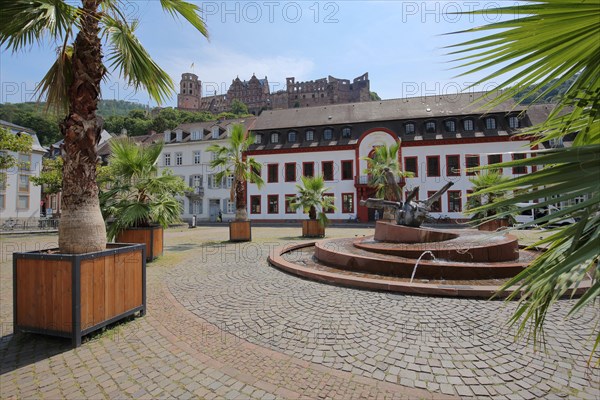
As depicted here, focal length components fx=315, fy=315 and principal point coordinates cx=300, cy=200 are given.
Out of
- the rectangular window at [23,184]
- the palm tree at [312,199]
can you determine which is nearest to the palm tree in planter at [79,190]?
the palm tree at [312,199]

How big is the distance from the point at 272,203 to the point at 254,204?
2.25 m

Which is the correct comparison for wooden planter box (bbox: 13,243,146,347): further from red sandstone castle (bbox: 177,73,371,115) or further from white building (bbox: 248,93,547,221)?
red sandstone castle (bbox: 177,73,371,115)

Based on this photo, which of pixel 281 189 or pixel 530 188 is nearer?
pixel 530 188

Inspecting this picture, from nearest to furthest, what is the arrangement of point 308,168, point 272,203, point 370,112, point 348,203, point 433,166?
point 433,166
point 348,203
point 308,168
point 272,203
point 370,112

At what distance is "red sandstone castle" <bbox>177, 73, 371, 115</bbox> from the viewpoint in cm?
11019

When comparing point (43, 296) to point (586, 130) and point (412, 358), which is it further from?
point (586, 130)

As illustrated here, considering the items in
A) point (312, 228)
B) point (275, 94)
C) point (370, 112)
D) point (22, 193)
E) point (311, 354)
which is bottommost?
point (311, 354)

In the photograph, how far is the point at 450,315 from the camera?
475 centimetres

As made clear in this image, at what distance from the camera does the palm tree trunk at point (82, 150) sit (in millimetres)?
4355

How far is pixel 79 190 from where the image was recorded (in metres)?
4.40

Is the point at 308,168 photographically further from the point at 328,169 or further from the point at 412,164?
the point at 412,164

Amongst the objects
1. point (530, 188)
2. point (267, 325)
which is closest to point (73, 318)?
point (267, 325)

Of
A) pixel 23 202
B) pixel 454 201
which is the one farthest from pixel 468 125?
pixel 23 202

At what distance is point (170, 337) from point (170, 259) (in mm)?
6648
